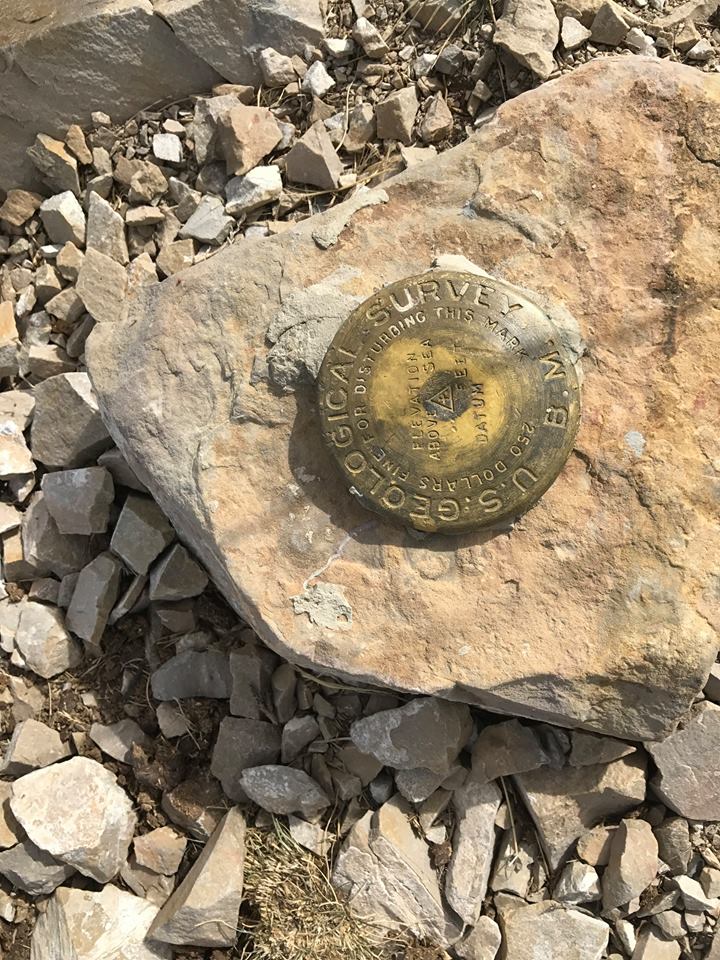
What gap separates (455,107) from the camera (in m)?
4.02

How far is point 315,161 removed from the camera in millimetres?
3875

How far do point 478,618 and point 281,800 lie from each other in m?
1.14

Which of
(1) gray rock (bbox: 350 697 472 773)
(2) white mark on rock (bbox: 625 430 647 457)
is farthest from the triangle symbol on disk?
(1) gray rock (bbox: 350 697 472 773)

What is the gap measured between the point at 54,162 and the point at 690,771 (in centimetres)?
395

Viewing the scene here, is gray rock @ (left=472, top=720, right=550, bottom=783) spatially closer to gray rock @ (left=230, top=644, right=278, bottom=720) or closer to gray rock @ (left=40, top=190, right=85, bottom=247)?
gray rock @ (left=230, top=644, right=278, bottom=720)

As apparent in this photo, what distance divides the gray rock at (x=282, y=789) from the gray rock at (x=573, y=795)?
801 millimetres

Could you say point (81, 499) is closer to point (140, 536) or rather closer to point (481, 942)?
point (140, 536)

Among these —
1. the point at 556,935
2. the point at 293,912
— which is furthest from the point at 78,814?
the point at 556,935

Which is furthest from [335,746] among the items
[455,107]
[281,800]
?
[455,107]

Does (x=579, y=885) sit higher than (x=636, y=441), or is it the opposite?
(x=636, y=441)

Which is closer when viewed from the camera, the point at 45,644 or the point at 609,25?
the point at 45,644

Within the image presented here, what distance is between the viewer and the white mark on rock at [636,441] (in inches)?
111

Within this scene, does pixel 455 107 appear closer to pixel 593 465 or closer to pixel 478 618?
pixel 593 465

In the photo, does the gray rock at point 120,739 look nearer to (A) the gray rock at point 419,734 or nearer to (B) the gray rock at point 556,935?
(A) the gray rock at point 419,734
